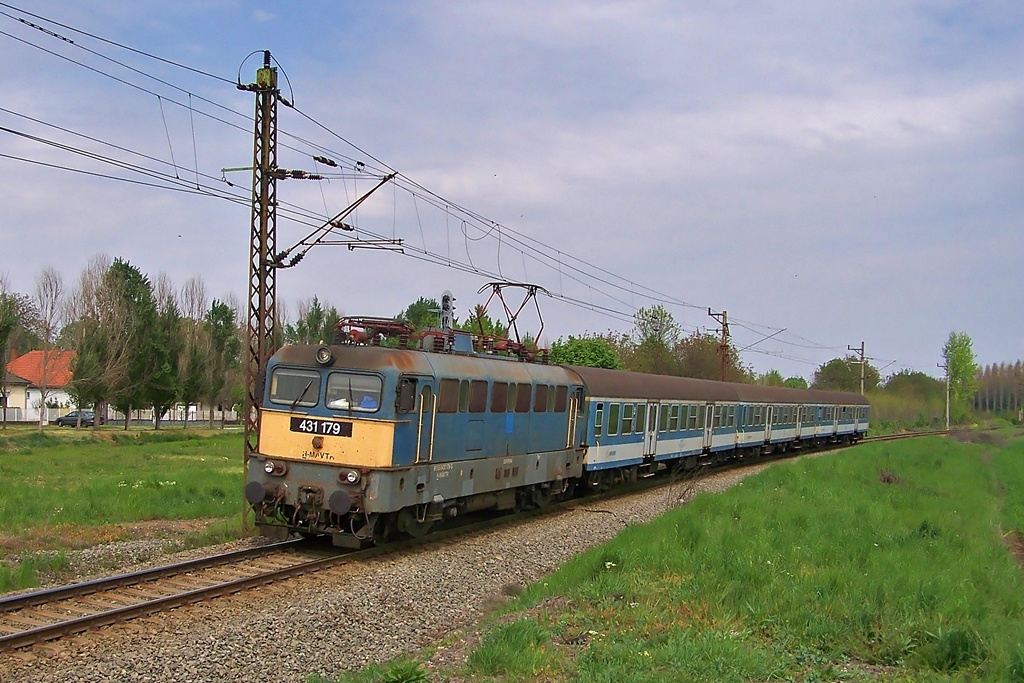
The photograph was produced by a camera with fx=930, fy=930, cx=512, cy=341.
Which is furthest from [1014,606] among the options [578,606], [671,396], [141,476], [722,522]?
[141,476]

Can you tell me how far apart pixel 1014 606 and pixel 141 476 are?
21.8 m

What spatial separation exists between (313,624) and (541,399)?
948cm

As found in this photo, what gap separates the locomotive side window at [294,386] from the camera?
46.9 feet

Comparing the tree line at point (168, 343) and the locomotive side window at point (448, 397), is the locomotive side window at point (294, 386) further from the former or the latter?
the tree line at point (168, 343)

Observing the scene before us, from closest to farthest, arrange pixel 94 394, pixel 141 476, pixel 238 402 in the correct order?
pixel 141 476 → pixel 94 394 → pixel 238 402

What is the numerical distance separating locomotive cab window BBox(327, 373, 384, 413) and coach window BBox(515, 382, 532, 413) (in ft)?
14.3

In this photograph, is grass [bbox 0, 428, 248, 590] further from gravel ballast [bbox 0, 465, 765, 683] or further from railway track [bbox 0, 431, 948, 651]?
gravel ballast [bbox 0, 465, 765, 683]

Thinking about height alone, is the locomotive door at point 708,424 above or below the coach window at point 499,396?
below

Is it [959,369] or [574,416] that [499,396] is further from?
[959,369]

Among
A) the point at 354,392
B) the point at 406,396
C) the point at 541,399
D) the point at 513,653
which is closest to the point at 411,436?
the point at 406,396

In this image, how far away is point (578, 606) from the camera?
34.6 feet

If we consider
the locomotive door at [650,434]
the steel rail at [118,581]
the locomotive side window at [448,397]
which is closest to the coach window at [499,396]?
the locomotive side window at [448,397]

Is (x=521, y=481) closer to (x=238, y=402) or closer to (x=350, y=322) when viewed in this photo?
(x=350, y=322)

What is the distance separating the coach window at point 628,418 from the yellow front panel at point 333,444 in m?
11.1
